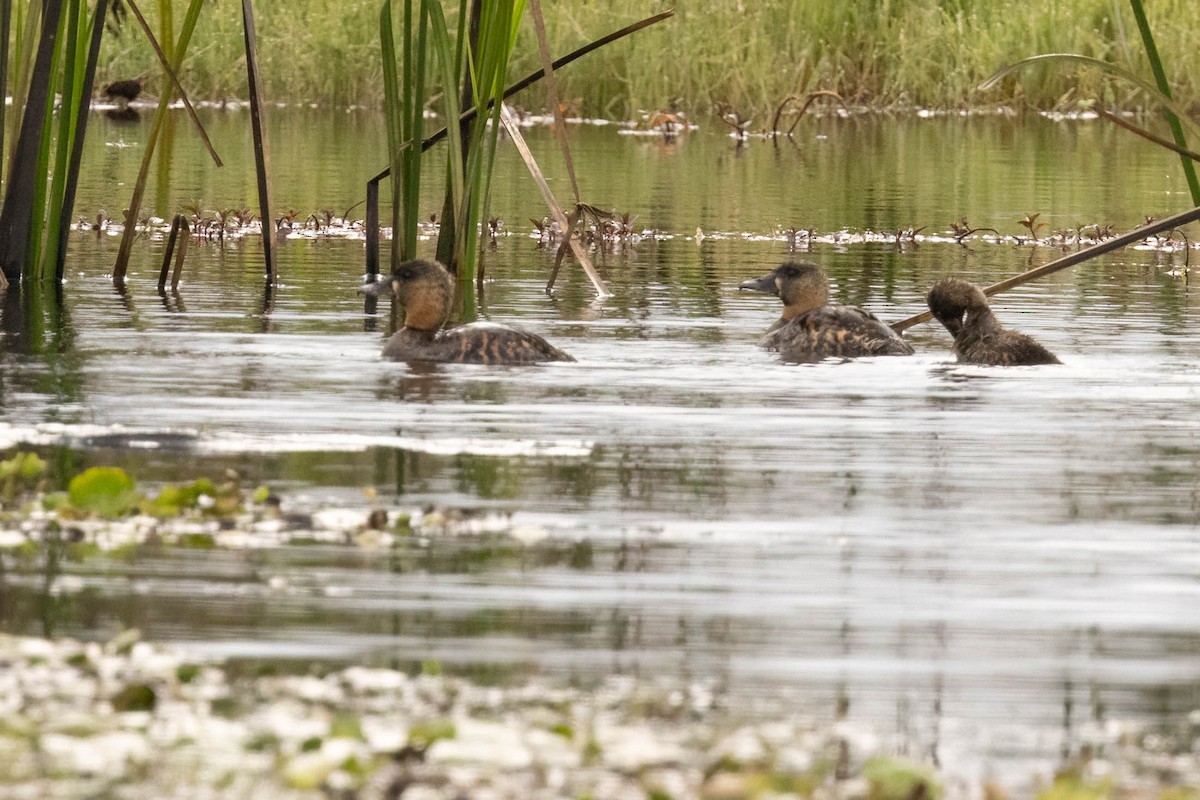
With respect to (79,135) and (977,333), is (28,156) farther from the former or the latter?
(977,333)

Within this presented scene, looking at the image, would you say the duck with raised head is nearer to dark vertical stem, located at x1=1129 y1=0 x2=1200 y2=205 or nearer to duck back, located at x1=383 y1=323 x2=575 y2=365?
duck back, located at x1=383 y1=323 x2=575 y2=365

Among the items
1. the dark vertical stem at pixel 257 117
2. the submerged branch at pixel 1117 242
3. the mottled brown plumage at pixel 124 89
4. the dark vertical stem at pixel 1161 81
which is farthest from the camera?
the mottled brown plumage at pixel 124 89

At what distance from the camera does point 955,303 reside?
11.1 metres

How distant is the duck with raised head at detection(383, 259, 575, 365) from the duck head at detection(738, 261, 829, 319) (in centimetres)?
196

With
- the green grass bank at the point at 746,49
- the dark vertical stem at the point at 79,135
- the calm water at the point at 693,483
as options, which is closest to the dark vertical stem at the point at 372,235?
the calm water at the point at 693,483

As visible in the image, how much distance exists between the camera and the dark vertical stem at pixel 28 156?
37.3 ft

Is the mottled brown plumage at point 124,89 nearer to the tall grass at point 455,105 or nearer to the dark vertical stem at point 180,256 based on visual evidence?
the dark vertical stem at point 180,256

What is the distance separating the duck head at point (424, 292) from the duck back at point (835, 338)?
1521 millimetres

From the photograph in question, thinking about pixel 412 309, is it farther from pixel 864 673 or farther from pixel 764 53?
pixel 764 53

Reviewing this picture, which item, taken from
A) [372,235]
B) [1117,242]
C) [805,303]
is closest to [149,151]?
[372,235]

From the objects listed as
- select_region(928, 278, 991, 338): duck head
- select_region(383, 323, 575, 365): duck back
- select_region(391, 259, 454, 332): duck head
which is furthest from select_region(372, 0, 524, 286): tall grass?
select_region(928, 278, 991, 338): duck head

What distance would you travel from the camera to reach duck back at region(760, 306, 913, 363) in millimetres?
10641

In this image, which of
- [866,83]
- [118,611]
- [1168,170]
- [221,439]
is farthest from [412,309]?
[866,83]

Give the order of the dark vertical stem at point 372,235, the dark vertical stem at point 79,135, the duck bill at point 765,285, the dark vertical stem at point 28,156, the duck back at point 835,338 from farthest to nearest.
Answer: the dark vertical stem at point 372,235 → the duck bill at point 765,285 → the dark vertical stem at point 28,156 → the dark vertical stem at point 79,135 → the duck back at point 835,338
